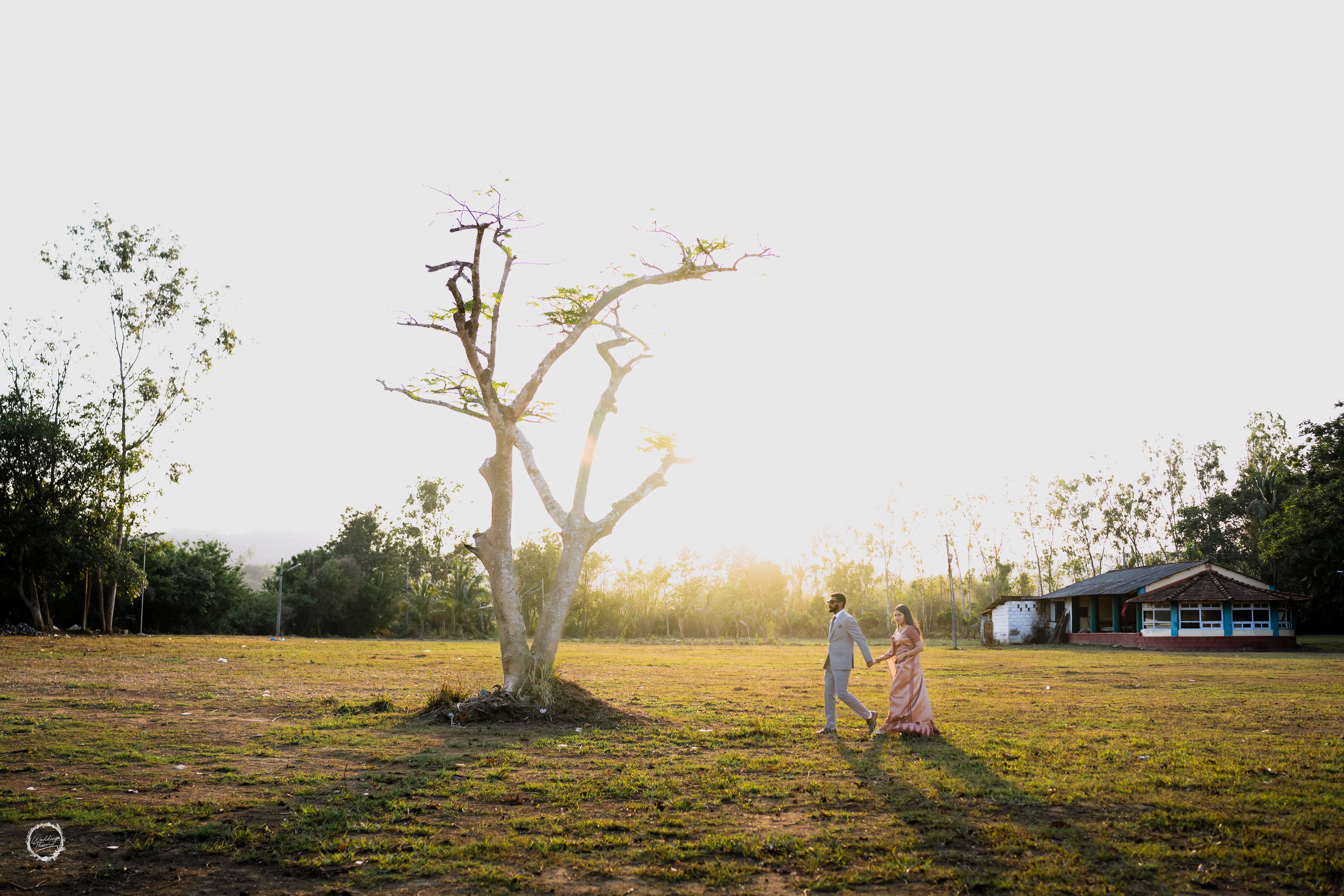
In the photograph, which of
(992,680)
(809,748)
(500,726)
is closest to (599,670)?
(992,680)

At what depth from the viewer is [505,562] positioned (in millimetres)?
13164

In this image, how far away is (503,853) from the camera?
574 cm

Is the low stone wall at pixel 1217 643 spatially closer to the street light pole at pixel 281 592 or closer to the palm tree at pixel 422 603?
the palm tree at pixel 422 603

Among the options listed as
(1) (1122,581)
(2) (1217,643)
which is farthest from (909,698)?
(1) (1122,581)

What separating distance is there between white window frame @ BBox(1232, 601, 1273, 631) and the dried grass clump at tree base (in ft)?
126

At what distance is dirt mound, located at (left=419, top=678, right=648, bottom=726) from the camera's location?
40.4 ft

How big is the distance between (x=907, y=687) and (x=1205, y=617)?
36.8 meters

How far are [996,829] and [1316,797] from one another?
322cm

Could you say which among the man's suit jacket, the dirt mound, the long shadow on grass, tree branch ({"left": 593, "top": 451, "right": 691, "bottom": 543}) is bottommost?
the dirt mound

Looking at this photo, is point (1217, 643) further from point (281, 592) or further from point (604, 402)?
point (281, 592)

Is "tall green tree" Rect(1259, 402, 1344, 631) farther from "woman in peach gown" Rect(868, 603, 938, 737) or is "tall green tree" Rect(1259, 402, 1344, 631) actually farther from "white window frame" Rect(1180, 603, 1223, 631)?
"woman in peach gown" Rect(868, 603, 938, 737)

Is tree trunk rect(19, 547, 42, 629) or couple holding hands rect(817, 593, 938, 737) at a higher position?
couple holding hands rect(817, 593, 938, 737)

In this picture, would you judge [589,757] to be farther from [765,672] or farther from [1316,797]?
[765,672]

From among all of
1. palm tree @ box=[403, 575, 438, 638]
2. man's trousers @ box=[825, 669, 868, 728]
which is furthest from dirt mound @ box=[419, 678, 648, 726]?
palm tree @ box=[403, 575, 438, 638]
